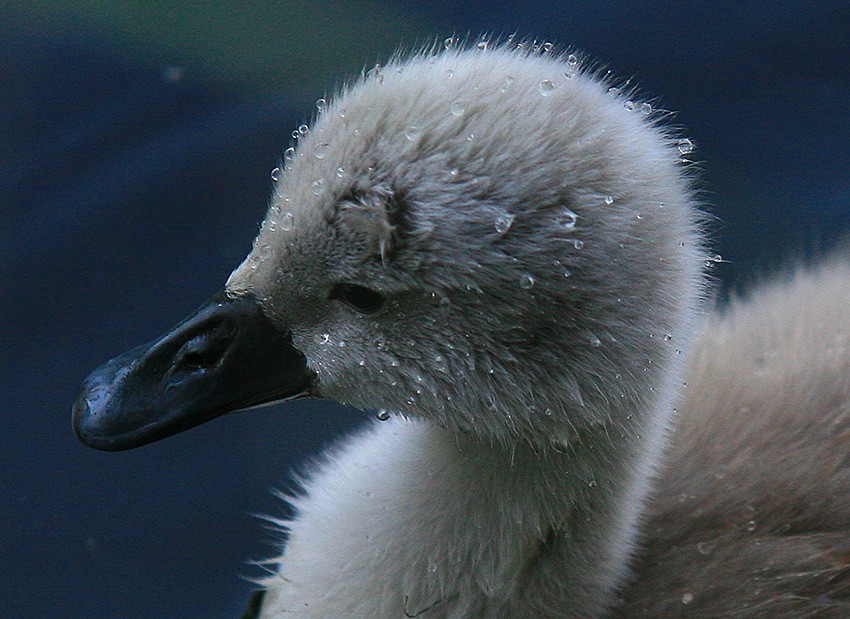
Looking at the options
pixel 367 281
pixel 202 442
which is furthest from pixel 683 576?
pixel 202 442

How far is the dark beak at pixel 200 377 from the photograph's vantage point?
7.19ft

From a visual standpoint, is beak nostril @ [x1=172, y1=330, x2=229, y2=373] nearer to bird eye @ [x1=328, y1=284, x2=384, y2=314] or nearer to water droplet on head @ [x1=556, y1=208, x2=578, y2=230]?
bird eye @ [x1=328, y1=284, x2=384, y2=314]

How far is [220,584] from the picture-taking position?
3.29 m

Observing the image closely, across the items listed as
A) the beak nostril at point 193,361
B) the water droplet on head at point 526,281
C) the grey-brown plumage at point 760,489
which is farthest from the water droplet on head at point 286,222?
the grey-brown plumage at point 760,489

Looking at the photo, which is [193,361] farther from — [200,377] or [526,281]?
[526,281]

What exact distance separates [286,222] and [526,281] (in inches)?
17.2

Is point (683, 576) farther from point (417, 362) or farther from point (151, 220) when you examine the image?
point (151, 220)

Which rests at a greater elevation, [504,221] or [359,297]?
[504,221]

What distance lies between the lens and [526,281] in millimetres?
1977

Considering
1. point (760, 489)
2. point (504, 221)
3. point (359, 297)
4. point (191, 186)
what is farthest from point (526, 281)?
point (191, 186)

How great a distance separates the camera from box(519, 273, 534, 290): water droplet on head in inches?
77.7

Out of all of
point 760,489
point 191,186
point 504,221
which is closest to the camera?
point 504,221

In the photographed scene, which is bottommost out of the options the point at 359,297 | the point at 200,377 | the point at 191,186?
the point at 200,377

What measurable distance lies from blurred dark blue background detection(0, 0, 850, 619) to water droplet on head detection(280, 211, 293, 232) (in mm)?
1511
